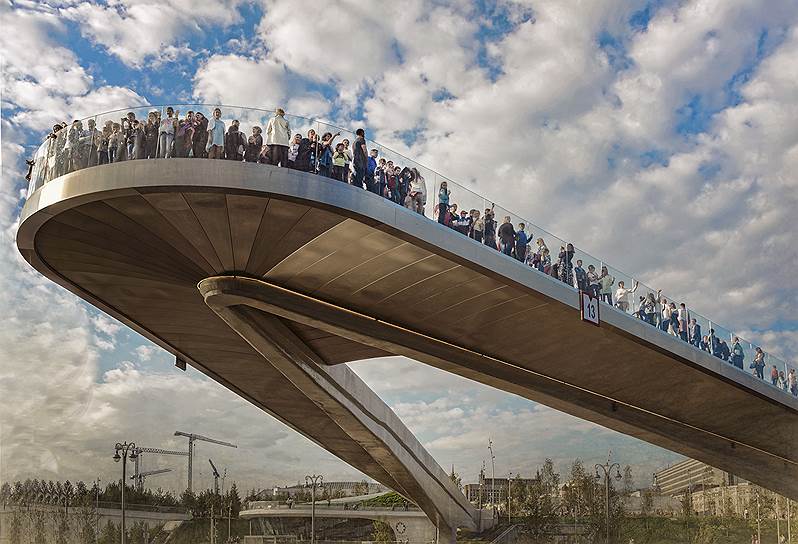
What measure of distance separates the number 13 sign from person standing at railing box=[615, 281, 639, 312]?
1.35 m

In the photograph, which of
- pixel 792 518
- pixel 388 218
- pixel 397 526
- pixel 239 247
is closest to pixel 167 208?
pixel 239 247

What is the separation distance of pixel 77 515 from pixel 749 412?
56719mm

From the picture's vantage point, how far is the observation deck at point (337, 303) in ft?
55.5

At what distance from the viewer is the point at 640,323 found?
24938 mm

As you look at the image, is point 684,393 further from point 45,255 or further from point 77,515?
point 77,515

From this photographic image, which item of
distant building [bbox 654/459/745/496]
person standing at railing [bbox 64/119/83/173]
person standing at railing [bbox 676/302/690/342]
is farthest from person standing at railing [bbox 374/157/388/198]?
distant building [bbox 654/459/745/496]

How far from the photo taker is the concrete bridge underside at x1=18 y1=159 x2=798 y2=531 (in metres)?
16.9

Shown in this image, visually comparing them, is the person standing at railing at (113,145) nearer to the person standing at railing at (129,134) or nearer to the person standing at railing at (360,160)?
the person standing at railing at (129,134)

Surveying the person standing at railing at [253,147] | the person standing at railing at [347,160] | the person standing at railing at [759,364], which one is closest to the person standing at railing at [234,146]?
the person standing at railing at [253,147]

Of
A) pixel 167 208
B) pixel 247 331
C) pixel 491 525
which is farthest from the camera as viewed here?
pixel 491 525

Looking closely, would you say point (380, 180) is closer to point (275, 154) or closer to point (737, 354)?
point (275, 154)

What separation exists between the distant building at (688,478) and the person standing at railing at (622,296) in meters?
58.6

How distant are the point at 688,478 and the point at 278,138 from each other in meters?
97.7

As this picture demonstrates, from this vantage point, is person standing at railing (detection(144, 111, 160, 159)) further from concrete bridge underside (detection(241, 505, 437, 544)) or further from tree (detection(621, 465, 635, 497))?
tree (detection(621, 465, 635, 497))
